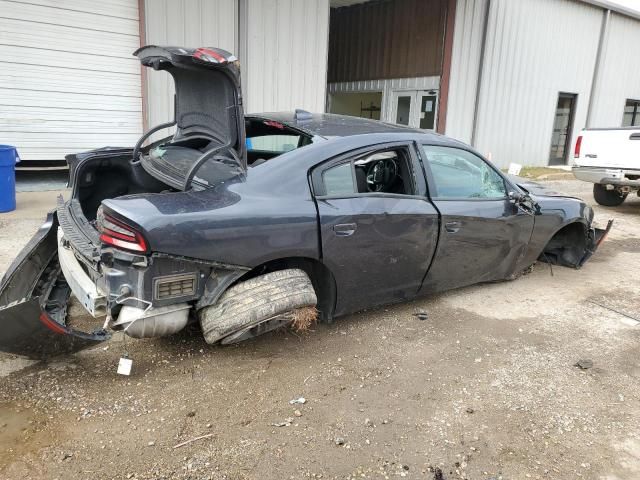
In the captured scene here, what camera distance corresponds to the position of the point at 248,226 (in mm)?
3037

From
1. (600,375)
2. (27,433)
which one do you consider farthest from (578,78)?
(27,433)

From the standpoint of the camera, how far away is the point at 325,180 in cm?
344

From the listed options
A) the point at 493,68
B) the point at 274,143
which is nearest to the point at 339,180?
the point at 274,143

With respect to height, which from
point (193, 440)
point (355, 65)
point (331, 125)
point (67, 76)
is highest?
point (355, 65)

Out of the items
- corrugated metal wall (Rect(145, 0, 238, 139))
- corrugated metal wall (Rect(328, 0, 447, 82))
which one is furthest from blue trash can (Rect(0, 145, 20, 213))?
corrugated metal wall (Rect(328, 0, 447, 82))

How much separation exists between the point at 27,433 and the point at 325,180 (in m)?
2.21

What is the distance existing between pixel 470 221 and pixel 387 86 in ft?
39.8

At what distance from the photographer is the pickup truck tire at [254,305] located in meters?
3.03

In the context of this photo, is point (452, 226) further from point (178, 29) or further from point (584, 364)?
point (178, 29)

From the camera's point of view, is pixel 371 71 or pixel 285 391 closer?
pixel 285 391

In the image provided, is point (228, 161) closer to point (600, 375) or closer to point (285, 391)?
point (285, 391)

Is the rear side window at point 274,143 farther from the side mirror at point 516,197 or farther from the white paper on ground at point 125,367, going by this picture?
the side mirror at point 516,197

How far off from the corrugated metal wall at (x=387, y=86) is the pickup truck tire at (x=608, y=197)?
5.42 metres

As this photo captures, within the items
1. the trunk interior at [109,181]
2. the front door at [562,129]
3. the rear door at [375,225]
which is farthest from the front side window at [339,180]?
the front door at [562,129]
